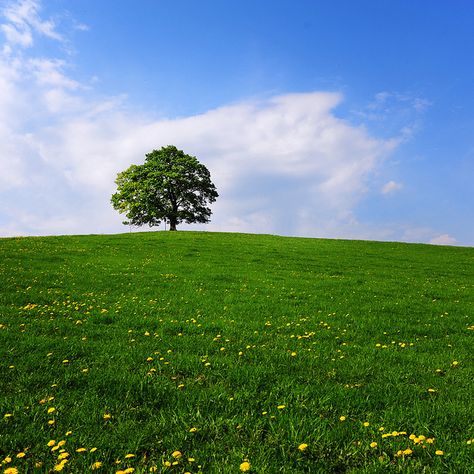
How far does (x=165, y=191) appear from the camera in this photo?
58094 mm

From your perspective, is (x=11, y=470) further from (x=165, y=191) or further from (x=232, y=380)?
(x=165, y=191)

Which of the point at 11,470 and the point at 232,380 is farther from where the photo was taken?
the point at 232,380

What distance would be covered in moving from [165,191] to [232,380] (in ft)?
175

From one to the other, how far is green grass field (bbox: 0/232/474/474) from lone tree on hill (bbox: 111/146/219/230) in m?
41.5

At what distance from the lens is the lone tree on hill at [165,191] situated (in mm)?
57031

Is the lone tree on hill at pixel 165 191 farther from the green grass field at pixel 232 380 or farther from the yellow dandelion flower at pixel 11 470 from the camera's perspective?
the yellow dandelion flower at pixel 11 470

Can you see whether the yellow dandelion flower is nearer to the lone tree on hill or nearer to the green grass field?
the green grass field

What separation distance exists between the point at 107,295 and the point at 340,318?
9104 millimetres

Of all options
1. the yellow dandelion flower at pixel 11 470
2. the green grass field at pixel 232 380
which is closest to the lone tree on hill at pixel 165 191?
the green grass field at pixel 232 380

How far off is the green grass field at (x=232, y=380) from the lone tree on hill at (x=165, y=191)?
41.5m

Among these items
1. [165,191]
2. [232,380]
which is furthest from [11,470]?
[165,191]

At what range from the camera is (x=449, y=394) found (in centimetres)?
638

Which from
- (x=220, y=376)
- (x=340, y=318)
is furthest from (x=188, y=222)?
(x=220, y=376)

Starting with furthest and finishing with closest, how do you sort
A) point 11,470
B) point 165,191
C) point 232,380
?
point 165,191
point 232,380
point 11,470
